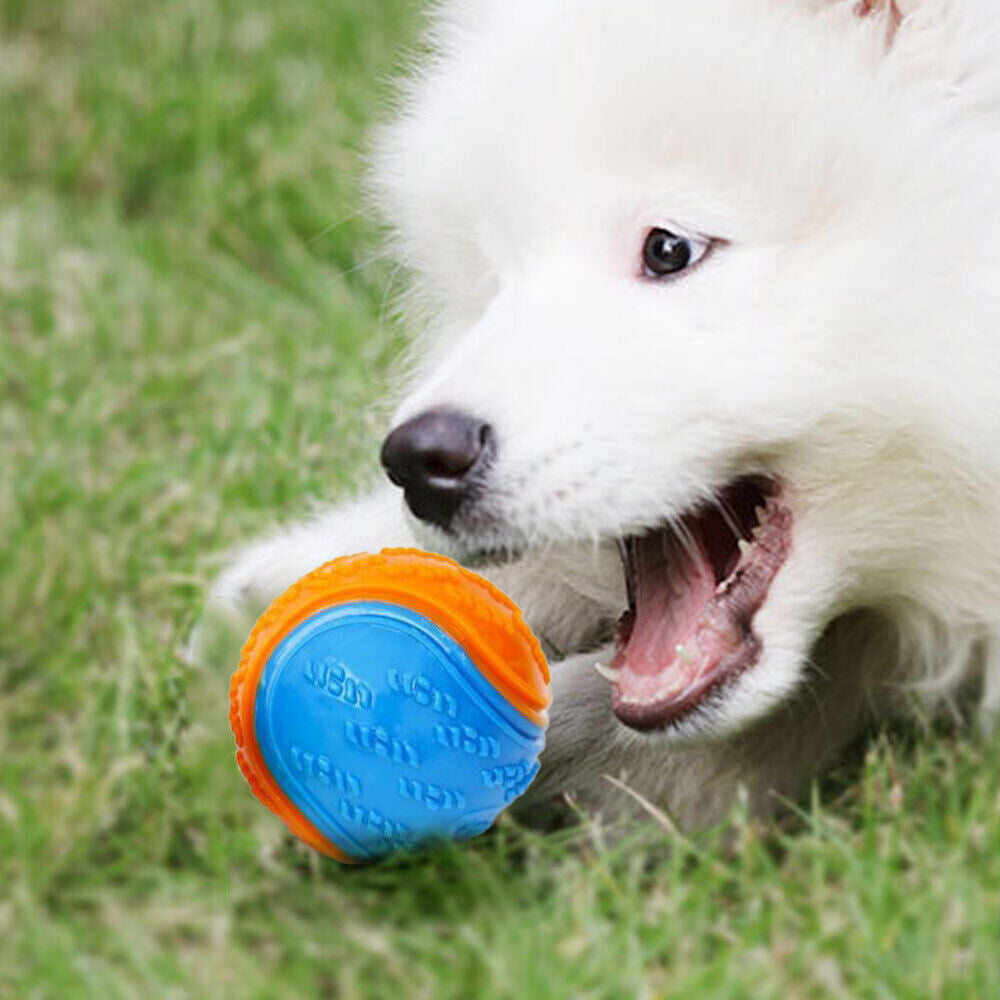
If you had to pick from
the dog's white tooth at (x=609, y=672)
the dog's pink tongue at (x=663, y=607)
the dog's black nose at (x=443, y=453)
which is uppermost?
the dog's black nose at (x=443, y=453)

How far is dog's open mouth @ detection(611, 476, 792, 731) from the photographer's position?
A: 2639 mm

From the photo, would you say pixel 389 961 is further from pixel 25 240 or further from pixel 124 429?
pixel 25 240

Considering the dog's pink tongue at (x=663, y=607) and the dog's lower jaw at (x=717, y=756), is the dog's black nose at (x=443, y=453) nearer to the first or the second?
the dog's pink tongue at (x=663, y=607)

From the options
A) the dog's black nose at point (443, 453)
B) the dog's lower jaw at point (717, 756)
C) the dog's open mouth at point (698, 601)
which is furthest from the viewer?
the dog's lower jaw at point (717, 756)

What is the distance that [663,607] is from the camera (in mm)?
2764

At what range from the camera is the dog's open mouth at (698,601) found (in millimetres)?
2639

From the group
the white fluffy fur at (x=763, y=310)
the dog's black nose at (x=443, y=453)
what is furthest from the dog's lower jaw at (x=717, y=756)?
the dog's black nose at (x=443, y=453)

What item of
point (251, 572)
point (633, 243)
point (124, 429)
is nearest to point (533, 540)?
point (633, 243)

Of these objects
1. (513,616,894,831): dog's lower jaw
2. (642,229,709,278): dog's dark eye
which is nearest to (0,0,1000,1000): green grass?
(513,616,894,831): dog's lower jaw

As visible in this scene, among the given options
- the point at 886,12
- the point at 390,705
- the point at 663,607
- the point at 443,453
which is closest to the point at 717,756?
the point at 663,607

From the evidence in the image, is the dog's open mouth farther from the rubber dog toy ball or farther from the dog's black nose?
the dog's black nose

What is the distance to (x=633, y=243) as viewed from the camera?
2.69 meters

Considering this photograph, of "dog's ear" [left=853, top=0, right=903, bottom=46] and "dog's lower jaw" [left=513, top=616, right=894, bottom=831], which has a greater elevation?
"dog's ear" [left=853, top=0, right=903, bottom=46]

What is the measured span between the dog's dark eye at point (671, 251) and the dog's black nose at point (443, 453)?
34 cm
